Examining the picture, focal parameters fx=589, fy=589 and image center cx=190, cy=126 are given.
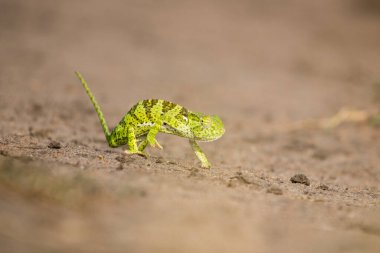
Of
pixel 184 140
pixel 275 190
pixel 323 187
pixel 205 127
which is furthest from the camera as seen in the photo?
pixel 184 140

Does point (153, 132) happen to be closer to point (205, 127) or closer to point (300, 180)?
point (205, 127)

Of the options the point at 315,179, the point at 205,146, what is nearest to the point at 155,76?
the point at 205,146

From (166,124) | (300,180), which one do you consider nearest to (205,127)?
(166,124)

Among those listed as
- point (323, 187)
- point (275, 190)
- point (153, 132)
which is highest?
point (153, 132)

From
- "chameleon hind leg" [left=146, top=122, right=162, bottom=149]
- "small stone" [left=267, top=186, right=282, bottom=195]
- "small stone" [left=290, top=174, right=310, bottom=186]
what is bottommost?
"small stone" [left=267, top=186, right=282, bottom=195]

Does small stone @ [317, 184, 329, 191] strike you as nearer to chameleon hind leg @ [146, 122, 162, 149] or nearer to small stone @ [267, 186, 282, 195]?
small stone @ [267, 186, 282, 195]

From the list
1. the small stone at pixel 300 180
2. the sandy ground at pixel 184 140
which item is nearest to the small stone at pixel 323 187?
the sandy ground at pixel 184 140

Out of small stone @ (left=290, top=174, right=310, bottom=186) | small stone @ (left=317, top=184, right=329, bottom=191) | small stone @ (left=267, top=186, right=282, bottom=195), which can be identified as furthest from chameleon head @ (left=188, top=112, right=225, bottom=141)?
small stone @ (left=317, top=184, right=329, bottom=191)
